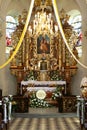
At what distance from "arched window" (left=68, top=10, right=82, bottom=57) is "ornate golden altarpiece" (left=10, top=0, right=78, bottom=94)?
49 cm

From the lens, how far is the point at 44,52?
752 inches

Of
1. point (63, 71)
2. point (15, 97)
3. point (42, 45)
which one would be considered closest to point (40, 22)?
point (42, 45)

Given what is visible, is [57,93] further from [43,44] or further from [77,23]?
[77,23]

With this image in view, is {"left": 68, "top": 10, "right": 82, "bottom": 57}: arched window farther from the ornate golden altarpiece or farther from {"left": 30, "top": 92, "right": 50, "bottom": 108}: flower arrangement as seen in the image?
{"left": 30, "top": 92, "right": 50, "bottom": 108}: flower arrangement

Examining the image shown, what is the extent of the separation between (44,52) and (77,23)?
109 inches

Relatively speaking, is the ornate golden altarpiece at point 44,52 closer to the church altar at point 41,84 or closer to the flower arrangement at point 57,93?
the church altar at point 41,84

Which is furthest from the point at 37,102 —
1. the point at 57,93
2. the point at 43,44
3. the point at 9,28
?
the point at 9,28

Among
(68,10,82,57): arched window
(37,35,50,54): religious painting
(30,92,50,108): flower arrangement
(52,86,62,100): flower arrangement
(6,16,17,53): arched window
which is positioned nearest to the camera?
(30,92,50,108): flower arrangement

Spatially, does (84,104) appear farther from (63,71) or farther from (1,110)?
(63,71)

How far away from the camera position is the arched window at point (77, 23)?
763 inches

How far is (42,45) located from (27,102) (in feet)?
13.9

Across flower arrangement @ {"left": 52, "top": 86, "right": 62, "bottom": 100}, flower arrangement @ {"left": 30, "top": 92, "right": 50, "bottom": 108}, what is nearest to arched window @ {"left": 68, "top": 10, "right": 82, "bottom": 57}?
flower arrangement @ {"left": 52, "top": 86, "right": 62, "bottom": 100}

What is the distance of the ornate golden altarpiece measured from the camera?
1855cm

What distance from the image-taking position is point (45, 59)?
19.0 metres
